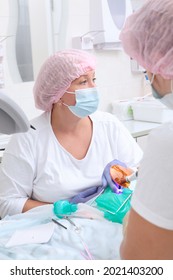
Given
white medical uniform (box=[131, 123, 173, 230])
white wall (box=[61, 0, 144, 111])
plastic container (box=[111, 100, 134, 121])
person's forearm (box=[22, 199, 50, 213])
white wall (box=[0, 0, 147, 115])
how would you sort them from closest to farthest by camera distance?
white medical uniform (box=[131, 123, 173, 230]) < person's forearm (box=[22, 199, 50, 213]) < white wall (box=[0, 0, 147, 115]) < white wall (box=[61, 0, 144, 111]) < plastic container (box=[111, 100, 134, 121])

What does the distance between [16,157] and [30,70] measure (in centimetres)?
112

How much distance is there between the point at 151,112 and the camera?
313 cm

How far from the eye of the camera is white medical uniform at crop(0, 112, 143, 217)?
181cm

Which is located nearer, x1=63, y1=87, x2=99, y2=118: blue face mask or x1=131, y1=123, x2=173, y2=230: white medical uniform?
x1=131, y1=123, x2=173, y2=230: white medical uniform

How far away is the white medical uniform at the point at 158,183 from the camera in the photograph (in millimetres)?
927

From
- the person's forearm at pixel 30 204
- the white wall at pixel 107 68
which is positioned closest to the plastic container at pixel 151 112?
the white wall at pixel 107 68

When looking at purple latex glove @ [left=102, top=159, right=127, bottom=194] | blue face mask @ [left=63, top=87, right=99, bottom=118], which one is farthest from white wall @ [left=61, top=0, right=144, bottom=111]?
purple latex glove @ [left=102, top=159, right=127, bottom=194]

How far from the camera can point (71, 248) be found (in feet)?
4.27

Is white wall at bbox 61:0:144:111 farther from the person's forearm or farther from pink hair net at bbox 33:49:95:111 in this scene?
the person's forearm

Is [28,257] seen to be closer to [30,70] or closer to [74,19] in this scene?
[30,70]

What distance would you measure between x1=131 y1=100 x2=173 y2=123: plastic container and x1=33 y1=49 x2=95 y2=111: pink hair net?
1.27 meters

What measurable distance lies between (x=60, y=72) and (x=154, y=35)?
910mm

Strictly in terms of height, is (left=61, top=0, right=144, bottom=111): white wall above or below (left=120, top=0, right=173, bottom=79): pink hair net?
below
